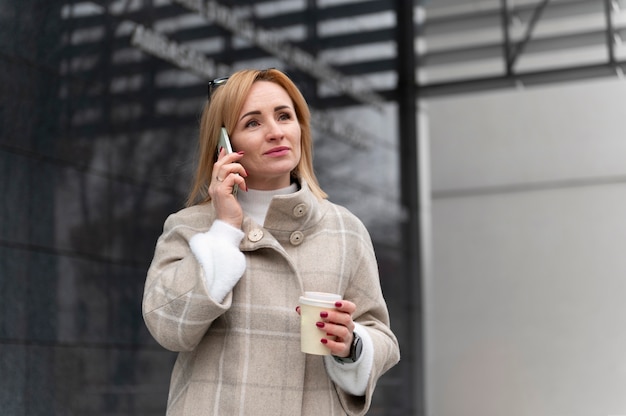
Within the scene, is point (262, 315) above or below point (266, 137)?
below

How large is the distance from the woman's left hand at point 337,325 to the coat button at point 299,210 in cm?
31

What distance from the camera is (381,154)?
923cm

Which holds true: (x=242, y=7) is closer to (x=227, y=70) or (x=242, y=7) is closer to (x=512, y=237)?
(x=227, y=70)

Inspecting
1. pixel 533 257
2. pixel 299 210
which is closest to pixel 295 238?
pixel 299 210

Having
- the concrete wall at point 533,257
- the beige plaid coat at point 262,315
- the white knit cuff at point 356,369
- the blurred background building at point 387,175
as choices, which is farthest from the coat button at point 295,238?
the concrete wall at point 533,257

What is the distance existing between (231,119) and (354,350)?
0.60 meters

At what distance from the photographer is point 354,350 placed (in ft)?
7.11

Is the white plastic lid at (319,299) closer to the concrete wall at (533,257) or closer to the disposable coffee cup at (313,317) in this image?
the disposable coffee cup at (313,317)

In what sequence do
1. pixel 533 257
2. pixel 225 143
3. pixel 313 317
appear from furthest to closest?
pixel 533 257 < pixel 225 143 < pixel 313 317

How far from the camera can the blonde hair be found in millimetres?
2330

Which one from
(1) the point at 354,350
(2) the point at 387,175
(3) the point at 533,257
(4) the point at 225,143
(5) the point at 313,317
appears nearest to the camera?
(5) the point at 313,317

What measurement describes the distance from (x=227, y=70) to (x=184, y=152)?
2.64 feet

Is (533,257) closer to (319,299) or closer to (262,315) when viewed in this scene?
(262,315)

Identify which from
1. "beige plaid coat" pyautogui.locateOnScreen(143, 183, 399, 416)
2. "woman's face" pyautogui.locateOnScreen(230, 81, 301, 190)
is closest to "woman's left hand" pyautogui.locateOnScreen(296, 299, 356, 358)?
"beige plaid coat" pyautogui.locateOnScreen(143, 183, 399, 416)
